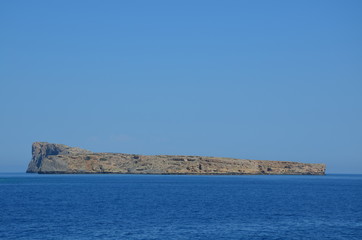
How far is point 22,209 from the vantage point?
77.9 meters

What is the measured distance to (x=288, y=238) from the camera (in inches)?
2061

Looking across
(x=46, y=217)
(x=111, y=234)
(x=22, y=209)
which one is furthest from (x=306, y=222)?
(x=22, y=209)

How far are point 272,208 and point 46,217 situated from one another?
35352mm

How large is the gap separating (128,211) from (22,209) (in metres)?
16.6

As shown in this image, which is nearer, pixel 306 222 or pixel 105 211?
pixel 306 222

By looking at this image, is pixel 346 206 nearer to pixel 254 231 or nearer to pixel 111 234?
pixel 254 231

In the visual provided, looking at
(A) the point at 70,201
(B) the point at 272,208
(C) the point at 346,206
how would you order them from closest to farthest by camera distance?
1. (B) the point at 272,208
2. (C) the point at 346,206
3. (A) the point at 70,201

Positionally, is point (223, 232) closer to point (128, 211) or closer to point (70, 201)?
point (128, 211)

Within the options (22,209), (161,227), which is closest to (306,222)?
(161,227)

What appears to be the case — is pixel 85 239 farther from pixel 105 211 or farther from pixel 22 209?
pixel 22 209

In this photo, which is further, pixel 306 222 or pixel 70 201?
pixel 70 201

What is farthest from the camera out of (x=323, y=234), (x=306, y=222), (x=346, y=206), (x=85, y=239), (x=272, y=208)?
(x=346, y=206)

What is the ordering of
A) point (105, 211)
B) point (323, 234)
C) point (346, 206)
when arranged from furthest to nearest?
point (346, 206), point (105, 211), point (323, 234)

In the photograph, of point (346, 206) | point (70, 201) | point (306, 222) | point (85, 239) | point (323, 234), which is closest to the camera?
point (85, 239)
